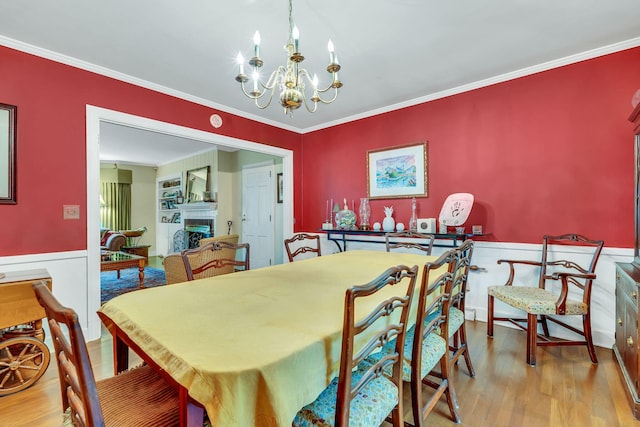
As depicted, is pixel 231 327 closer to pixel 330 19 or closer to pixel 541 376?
pixel 330 19

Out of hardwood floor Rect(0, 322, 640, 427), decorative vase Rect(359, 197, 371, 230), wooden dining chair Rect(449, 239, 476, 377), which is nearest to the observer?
hardwood floor Rect(0, 322, 640, 427)

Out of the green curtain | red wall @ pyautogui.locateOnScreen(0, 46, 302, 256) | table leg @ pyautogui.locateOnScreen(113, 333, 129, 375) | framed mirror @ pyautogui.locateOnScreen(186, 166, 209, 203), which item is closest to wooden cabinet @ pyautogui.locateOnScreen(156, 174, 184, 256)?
framed mirror @ pyautogui.locateOnScreen(186, 166, 209, 203)

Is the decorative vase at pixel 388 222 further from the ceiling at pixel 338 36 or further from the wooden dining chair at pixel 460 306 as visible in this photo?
the wooden dining chair at pixel 460 306

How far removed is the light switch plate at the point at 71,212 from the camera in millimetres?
2621

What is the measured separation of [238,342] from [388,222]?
2.98m

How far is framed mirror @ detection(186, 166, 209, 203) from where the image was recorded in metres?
6.34

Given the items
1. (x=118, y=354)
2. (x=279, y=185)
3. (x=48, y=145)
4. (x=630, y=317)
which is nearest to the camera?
(x=118, y=354)

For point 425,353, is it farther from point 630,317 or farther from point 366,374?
point 630,317

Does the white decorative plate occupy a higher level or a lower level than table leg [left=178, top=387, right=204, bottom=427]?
higher

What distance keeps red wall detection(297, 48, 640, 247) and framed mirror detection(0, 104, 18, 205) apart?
363 cm

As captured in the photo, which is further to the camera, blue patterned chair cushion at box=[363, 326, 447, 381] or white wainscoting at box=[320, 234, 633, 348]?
white wainscoting at box=[320, 234, 633, 348]

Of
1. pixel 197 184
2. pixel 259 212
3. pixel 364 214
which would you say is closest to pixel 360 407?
pixel 364 214

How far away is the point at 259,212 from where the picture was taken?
5.68 meters

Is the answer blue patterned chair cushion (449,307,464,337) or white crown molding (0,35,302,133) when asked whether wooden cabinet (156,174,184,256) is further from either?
blue patterned chair cushion (449,307,464,337)
